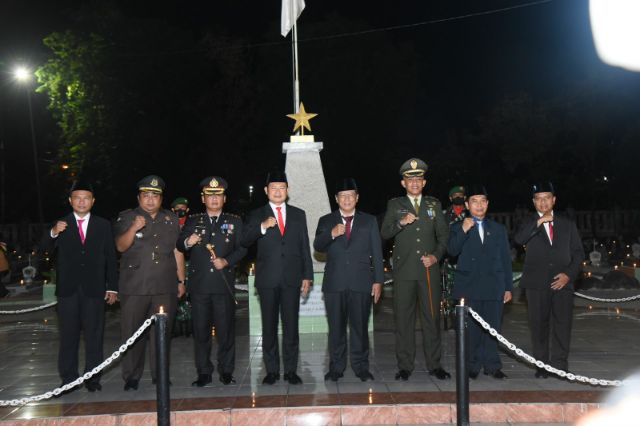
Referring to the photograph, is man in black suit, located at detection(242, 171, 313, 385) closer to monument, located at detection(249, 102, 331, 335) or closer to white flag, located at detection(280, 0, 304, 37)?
monument, located at detection(249, 102, 331, 335)

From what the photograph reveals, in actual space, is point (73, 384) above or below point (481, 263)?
below

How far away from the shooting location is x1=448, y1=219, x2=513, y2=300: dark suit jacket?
22.6 feet

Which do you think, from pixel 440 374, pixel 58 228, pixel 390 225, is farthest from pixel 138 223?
pixel 440 374

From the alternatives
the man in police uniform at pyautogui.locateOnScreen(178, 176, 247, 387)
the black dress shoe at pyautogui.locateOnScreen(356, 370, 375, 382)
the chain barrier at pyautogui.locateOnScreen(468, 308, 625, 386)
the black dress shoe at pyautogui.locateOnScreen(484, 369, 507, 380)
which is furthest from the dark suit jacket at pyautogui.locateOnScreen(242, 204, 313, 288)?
the black dress shoe at pyautogui.locateOnScreen(484, 369, 507, 380)

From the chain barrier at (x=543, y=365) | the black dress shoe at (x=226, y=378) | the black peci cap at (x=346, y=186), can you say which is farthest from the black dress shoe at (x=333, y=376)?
the black peci cap at (x=346, y=186)

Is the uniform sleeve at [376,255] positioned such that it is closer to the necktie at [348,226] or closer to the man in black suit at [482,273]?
the necktie at [348,226]

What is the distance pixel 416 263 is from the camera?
273 inches

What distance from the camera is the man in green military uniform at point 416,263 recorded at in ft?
22.5

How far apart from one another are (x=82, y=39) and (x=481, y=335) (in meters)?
→ 26.1

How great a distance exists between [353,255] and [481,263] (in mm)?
1380

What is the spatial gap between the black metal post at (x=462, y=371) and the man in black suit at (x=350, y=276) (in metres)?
1.87

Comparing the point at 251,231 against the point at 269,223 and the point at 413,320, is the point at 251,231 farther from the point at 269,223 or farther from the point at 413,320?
the point at 413,320

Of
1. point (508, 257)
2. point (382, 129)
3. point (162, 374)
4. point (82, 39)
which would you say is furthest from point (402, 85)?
point (162, 374)

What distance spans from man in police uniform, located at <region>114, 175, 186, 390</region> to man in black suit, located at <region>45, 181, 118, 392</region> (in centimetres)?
19
